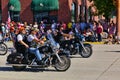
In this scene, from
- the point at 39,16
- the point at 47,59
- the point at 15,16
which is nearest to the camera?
the point at 47,59

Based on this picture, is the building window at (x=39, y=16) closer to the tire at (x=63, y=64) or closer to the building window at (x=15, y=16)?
the building window at (x=15, y=16)

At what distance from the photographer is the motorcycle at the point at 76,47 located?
2134cm

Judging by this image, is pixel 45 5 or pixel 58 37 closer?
pixel 58 37

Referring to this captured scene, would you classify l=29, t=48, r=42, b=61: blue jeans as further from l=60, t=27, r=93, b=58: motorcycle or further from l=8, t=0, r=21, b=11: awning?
l=8, t=0, r=21, b=11: awning

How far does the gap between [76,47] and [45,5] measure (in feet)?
78.9

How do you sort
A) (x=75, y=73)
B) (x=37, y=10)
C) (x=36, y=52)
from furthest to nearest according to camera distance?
1. (x=37, y=10)
2. (x=36, y=52)
3. (x=75, y=73)

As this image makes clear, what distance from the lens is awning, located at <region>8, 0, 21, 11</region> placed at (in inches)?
1793

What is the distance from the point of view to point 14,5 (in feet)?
149

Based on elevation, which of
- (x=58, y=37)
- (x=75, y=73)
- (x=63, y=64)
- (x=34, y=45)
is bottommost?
(x=75, y=73)

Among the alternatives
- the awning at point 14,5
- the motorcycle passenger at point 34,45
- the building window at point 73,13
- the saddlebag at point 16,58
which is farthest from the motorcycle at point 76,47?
the building window at point 73,13

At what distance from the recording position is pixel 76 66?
1798 centimetres

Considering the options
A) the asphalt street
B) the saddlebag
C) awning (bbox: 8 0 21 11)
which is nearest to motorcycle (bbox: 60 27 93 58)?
the asphalt street

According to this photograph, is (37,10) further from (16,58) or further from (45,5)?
(16,58)

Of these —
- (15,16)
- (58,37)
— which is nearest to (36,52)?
(58,37)
